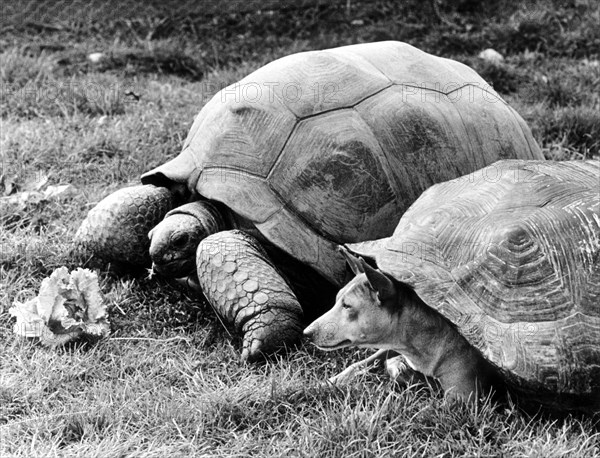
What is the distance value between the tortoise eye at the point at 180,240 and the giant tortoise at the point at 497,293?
2.97 feet

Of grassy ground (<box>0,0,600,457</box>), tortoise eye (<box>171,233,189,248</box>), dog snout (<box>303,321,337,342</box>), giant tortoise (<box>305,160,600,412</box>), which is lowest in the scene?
grassy ground (<box>0,0,600,457</box>)

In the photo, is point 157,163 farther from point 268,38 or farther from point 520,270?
point 520,270

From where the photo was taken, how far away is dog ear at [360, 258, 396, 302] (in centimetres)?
283

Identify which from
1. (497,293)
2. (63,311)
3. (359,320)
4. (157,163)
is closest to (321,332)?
(359,320)

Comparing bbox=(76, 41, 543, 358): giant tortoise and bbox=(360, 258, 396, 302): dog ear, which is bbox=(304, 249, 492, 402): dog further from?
bbox=(76, 41, 543, 358): giant tortoise

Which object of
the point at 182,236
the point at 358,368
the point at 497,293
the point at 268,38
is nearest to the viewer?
the point at 497,293

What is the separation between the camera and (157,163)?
5.24 metres

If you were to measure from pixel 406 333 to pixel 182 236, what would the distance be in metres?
1.22

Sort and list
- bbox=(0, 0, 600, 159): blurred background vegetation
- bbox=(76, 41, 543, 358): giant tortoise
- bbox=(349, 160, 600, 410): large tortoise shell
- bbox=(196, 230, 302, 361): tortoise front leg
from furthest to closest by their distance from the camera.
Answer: bbox=(0, 0, 600, 159): blurred background vegetation < bbox=(76, 41, 543, 358): giant tortoise < bbox=(196, 230, 302, 361): tortoise front leg < bbox=(349, 160, 600, 410): large tortoise shell

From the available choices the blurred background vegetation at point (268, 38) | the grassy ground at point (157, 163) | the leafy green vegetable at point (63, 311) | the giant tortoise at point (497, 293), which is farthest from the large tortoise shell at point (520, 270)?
the blurred background vegetation at point (268, 38)

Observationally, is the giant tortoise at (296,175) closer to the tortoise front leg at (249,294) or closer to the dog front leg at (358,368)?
the tortoise front leg at (249,294)

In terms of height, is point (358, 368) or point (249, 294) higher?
point (249, 294)

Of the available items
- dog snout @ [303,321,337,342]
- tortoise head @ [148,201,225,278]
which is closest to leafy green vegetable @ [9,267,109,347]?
→ tortoise head @ [148,201,225,278]

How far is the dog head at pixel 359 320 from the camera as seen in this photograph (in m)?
2.98
